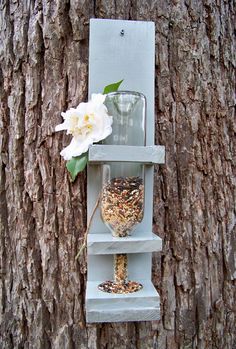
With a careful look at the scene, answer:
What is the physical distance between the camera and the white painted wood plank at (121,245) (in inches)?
29.7

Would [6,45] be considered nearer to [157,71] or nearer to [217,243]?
[157,71]

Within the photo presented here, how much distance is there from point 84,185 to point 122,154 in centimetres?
20

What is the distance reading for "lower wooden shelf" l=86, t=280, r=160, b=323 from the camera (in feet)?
2.44

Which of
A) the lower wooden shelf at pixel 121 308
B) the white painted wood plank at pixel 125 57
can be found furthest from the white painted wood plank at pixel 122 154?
the lower wooden shelf at pixel 121 308

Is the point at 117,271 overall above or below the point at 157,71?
below

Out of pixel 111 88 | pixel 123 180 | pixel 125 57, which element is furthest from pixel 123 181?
pixel 125 57

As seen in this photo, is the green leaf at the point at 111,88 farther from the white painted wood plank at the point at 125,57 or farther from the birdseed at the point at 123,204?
the birdseed at the point at 123,204

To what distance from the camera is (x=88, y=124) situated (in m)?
0.75

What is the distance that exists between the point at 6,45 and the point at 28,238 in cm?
59

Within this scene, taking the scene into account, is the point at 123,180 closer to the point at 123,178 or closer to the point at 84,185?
the point at 123,178

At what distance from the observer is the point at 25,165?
90 cm

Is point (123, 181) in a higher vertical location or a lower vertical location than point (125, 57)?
lower

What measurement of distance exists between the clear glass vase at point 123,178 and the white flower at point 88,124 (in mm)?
55

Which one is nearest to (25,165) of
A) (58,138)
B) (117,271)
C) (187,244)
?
(58,138)
